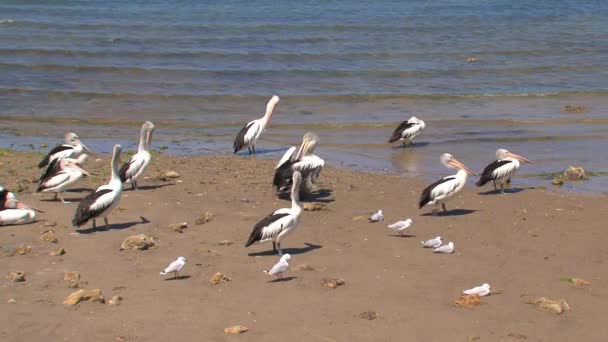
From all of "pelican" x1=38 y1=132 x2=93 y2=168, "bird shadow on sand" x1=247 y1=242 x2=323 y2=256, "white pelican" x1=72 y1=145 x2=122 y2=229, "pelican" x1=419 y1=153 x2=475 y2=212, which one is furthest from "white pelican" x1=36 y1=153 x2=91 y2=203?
"pelican" x1=419 y1=153 x2=475 y2=212

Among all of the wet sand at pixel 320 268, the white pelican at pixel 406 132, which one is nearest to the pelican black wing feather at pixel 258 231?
the wet sand at pixel 320 268

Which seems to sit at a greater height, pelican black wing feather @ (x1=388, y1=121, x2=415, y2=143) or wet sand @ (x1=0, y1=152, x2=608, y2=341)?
wet sand @ (x1=0, y1=152, x2=608, y2=341)

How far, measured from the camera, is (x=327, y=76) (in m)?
24.2

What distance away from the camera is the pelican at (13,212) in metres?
10.5

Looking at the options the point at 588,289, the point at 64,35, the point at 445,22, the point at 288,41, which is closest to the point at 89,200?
the point at 588,289

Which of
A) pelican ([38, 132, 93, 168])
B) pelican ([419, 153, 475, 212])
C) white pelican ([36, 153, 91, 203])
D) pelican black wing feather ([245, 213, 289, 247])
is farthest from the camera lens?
pelican ([38, 132, 93, 168])

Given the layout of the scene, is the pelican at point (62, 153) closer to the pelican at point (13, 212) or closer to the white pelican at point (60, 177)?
the white pelican at point (60, 177)

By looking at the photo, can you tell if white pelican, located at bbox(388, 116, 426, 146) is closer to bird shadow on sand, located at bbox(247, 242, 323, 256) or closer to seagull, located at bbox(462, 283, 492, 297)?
bird shadow on sand, located at bbox(247, 242, 323, 256)

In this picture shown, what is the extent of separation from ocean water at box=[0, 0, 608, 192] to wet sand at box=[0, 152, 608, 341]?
7.32 ft

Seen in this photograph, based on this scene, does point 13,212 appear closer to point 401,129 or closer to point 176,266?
point 176,266

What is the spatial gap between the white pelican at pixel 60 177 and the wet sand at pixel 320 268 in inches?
7.9

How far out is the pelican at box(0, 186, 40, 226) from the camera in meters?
10.5

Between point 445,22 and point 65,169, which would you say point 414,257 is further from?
point 445,22

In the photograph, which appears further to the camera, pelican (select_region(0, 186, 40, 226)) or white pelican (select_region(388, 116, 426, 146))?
white pelican (select_region(388, 116, 426, 146))
